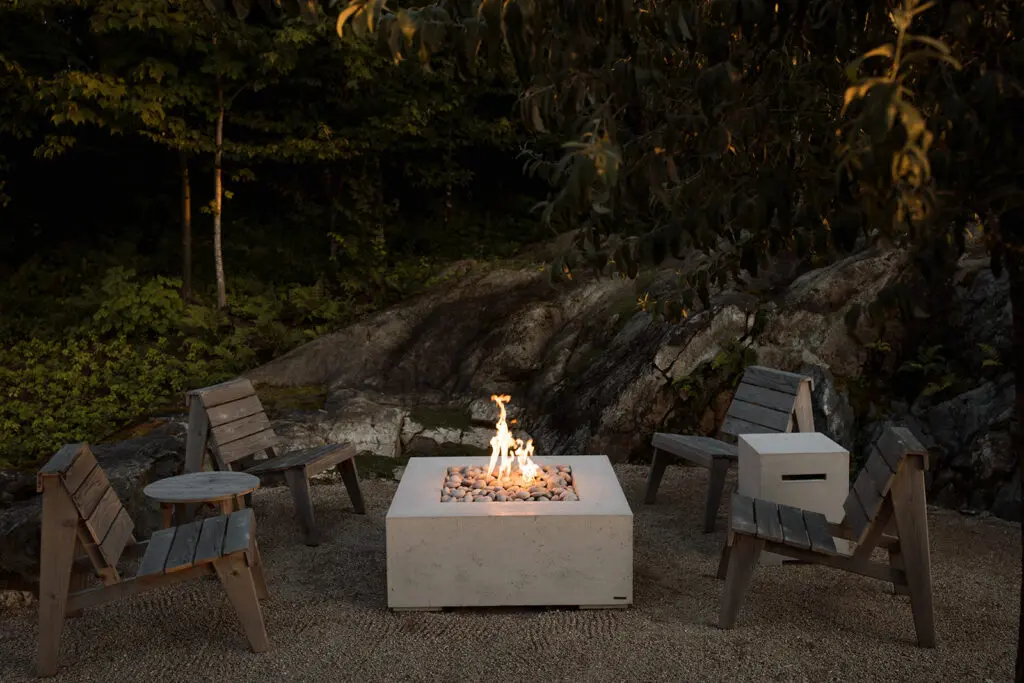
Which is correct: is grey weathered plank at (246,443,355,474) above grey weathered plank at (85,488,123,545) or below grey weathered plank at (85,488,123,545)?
below

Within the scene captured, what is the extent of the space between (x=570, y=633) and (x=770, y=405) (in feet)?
7.87

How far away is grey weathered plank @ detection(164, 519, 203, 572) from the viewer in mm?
4062

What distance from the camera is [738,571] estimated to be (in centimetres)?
432

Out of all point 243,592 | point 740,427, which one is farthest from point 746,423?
point 243,592

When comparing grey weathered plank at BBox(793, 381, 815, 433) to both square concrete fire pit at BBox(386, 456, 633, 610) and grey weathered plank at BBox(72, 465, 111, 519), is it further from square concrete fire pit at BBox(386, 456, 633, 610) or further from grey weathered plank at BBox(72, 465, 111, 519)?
grey weathered plank at BBox(72, 465, 111, 519)

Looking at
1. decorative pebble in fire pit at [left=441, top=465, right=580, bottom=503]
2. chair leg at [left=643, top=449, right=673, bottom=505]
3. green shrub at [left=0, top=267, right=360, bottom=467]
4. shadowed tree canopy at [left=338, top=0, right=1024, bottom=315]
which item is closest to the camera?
shadowed tree canopy at [left=338, top=0, right=1024, bottom=315]

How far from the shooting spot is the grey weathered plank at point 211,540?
4090 mm

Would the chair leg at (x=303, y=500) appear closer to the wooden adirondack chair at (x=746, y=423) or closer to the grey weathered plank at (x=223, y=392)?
the grey weathered plank at (x=223, y=392)

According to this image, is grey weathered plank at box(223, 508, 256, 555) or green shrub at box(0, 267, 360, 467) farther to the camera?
green shrub at box(0, 267, 360, 467)

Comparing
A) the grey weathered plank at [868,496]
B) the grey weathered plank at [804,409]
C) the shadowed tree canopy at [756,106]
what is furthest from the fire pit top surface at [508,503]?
the shadowed tree canopy at [756,106]

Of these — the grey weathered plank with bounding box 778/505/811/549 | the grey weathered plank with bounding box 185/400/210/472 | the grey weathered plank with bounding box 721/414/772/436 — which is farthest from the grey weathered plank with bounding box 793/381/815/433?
the grey weathered plank with bounding box 185/400/210/472

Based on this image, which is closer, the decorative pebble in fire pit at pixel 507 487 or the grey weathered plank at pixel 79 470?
the grey weathered plank at pixel 79 470

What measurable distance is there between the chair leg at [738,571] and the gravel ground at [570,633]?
0.41ft

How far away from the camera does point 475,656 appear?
13.8ft
